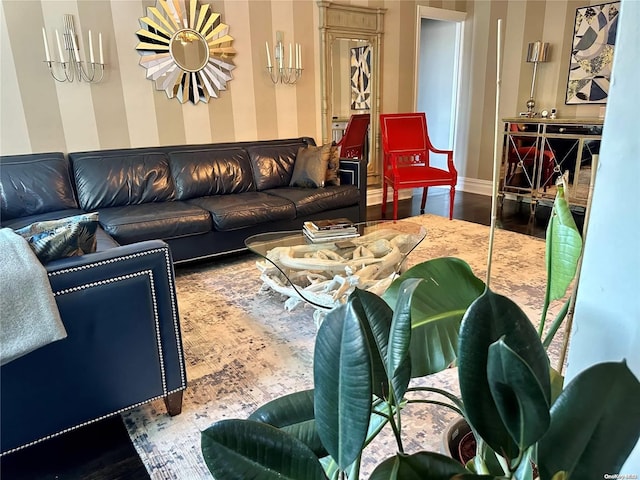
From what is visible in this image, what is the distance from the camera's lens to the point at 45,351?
1.34m

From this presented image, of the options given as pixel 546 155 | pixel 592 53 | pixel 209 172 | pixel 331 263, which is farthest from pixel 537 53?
pixel 331 263

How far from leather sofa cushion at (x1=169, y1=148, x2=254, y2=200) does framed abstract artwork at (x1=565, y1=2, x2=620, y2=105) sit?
3.53m

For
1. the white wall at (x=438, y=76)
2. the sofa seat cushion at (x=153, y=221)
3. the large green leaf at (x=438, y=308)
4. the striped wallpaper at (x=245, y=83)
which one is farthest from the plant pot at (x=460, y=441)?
the white wall at (x=438, y=76)

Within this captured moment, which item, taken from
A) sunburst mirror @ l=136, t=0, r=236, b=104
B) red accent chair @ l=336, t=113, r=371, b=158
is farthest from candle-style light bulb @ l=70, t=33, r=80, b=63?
red accent chair @ l=336, t=113, r=371, b=158

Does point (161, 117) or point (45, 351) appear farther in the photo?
point (161, 117)

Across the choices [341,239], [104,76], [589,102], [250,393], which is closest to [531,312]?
[341,239]

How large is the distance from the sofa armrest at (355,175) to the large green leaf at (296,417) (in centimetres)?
329

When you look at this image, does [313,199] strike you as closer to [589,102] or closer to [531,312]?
[531,312]

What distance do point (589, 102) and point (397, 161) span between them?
A: 2.02m

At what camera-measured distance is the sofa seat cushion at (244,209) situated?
3.13 m

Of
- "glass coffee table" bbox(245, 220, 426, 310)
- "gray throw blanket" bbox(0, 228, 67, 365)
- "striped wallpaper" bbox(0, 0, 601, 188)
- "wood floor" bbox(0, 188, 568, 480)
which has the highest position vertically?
"striped wallpaper" bbox(0, 0, 601, 188)

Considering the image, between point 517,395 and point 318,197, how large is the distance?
3214 mm

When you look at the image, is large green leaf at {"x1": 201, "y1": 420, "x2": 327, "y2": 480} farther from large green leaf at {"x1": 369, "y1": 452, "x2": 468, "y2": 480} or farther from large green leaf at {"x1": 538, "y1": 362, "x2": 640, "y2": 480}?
large green leaf at {"x1": 538, "y1": 362, "x2": 640, "y2": 480}

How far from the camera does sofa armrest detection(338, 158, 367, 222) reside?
386cm
